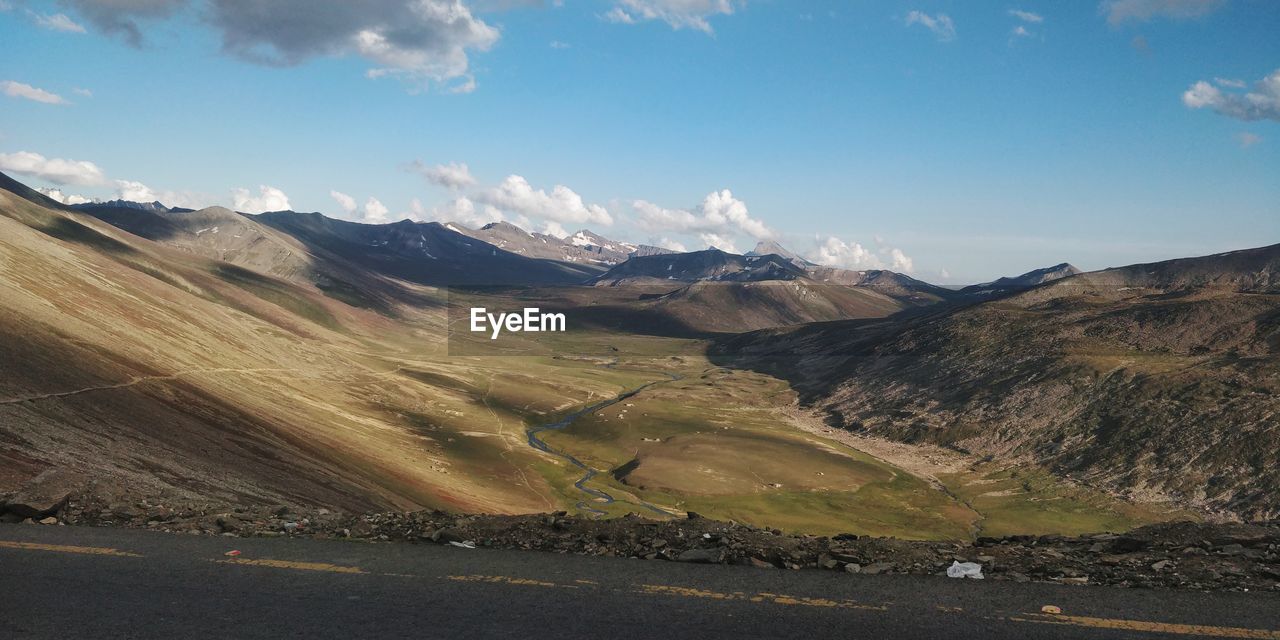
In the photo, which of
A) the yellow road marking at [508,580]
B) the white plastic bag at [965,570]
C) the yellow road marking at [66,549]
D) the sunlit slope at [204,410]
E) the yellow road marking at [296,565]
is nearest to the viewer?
the yellow road marking at [508,580]

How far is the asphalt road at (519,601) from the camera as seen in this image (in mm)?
14461

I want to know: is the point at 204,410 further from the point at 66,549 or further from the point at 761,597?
the point at 761,597

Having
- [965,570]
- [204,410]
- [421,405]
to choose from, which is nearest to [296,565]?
[965,570]

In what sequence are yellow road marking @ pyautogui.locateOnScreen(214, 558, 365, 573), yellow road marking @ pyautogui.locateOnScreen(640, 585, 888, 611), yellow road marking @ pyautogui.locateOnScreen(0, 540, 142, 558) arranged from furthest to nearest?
1. yellow road marking @ pyautogui.locateOnScreen(0, 540, 142, 558)
2. yellow road marking @ pyautogui.locateOnScreen(214, 558, 365, 573)
3. yellow road marking @ pyautogui.locateOnScreen(640, 585, 888, 611)

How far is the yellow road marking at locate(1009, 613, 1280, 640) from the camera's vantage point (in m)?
14.3

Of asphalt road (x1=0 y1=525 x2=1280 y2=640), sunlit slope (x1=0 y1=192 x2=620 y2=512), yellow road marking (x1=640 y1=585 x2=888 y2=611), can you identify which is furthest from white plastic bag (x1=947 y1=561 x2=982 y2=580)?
sunlit slope (x1=0 y1=192 x2=620 y2=512)

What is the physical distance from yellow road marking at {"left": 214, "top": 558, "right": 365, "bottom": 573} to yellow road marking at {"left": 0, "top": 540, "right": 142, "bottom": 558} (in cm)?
252

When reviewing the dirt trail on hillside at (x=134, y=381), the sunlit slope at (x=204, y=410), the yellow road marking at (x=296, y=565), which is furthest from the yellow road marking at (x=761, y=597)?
the dirt trail on hillside at (x=134, y=381)

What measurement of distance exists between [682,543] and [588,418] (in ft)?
481

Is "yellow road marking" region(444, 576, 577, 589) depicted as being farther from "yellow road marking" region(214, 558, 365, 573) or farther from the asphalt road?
"yellow road marking" region(214, 558, 365, 573)

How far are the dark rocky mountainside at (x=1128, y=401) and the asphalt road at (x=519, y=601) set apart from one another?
10416 cm

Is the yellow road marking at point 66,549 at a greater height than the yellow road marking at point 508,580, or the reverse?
the yellow road marking at point 508,580

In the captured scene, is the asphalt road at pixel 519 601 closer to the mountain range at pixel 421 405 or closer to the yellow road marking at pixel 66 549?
the yellow road marking at pixel 66 549

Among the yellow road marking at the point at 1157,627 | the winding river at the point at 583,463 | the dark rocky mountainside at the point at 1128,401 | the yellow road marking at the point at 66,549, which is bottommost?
the winding river at the point at 583,463
